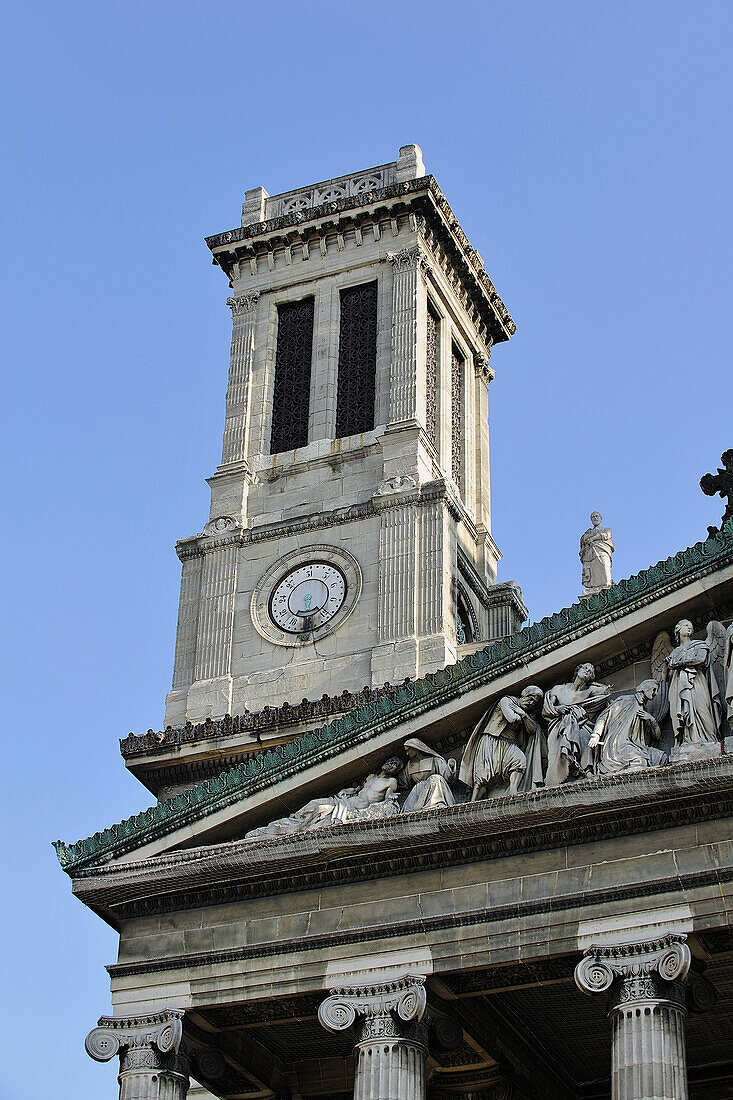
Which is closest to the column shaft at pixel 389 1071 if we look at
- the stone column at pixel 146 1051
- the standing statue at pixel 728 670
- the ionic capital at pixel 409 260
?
the stone column at pixel 146 1051

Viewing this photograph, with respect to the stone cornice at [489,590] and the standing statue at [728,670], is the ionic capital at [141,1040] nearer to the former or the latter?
the standing statue at [728,670]

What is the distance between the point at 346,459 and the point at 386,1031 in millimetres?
26558

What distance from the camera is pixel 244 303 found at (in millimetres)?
56719

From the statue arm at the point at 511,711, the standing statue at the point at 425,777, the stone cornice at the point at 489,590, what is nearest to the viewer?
the standing statue at the point at 425,777

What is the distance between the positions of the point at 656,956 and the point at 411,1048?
12.7ft

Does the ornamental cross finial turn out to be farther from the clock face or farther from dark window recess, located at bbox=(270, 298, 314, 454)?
dark window recess, located at bbox=(270, 298, 314, 454)

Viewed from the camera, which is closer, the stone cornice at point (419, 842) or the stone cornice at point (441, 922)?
the stone cornice at point (441, 922)

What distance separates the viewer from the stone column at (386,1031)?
2617cm

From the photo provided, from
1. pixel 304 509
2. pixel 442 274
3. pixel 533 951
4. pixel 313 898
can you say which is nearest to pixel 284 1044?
pixel 313 898

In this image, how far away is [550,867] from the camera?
27016mm

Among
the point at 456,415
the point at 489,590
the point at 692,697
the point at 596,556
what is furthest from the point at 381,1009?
the point at 456,415

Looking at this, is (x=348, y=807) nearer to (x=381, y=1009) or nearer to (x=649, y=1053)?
(x=381, y=1009)

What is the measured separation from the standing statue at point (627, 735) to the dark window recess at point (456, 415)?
26450 mm

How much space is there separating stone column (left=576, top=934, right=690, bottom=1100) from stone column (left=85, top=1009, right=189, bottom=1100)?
259 inches
